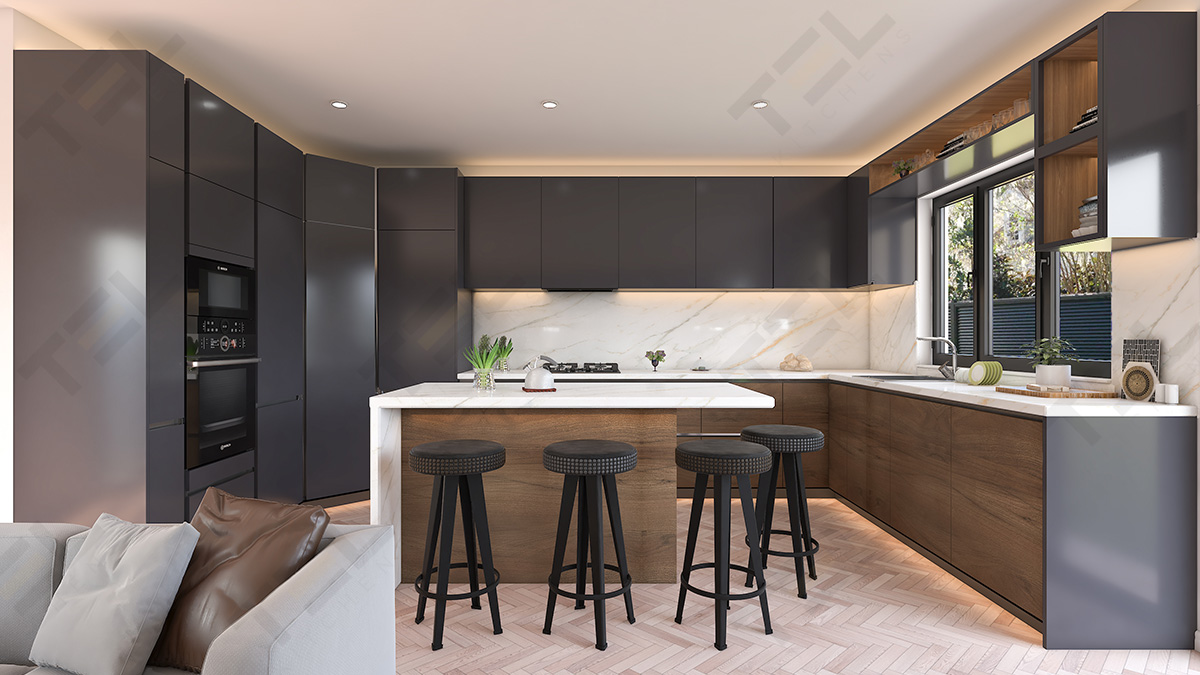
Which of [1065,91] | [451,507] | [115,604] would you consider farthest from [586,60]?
[115,604]

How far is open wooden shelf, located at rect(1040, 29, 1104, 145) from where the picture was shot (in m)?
2.49

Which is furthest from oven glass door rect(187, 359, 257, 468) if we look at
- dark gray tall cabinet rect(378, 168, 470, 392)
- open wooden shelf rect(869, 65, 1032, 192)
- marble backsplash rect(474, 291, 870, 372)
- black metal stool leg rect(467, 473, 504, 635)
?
open wooden shelf rect(869, 65, 1032, 192)

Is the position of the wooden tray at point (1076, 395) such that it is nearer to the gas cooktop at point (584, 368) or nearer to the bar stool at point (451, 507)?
the bar stool at point (451, 507)

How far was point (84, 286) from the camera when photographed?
2.55 meters

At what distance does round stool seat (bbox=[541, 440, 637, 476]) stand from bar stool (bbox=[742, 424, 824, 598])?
74 cm

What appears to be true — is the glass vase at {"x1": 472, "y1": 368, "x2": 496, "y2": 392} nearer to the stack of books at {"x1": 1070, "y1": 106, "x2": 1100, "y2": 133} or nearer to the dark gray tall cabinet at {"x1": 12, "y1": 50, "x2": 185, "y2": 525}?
the dark gray tall cabinet at {"x1": 12, "y1": 50, "x2": 185, "y2": 525}

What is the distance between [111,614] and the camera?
54.1 inches

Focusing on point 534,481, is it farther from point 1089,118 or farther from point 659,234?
point 1089,118

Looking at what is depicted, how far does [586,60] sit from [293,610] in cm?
278

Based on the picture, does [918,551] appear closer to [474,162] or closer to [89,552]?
[89,552]

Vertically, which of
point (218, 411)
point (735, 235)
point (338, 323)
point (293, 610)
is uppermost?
point (735, 235)

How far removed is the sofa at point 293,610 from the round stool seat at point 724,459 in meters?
1.21

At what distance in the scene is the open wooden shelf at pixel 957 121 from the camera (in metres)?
2.80

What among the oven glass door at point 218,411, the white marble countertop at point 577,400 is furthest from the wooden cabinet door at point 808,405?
the oven glass door at point 218,411
